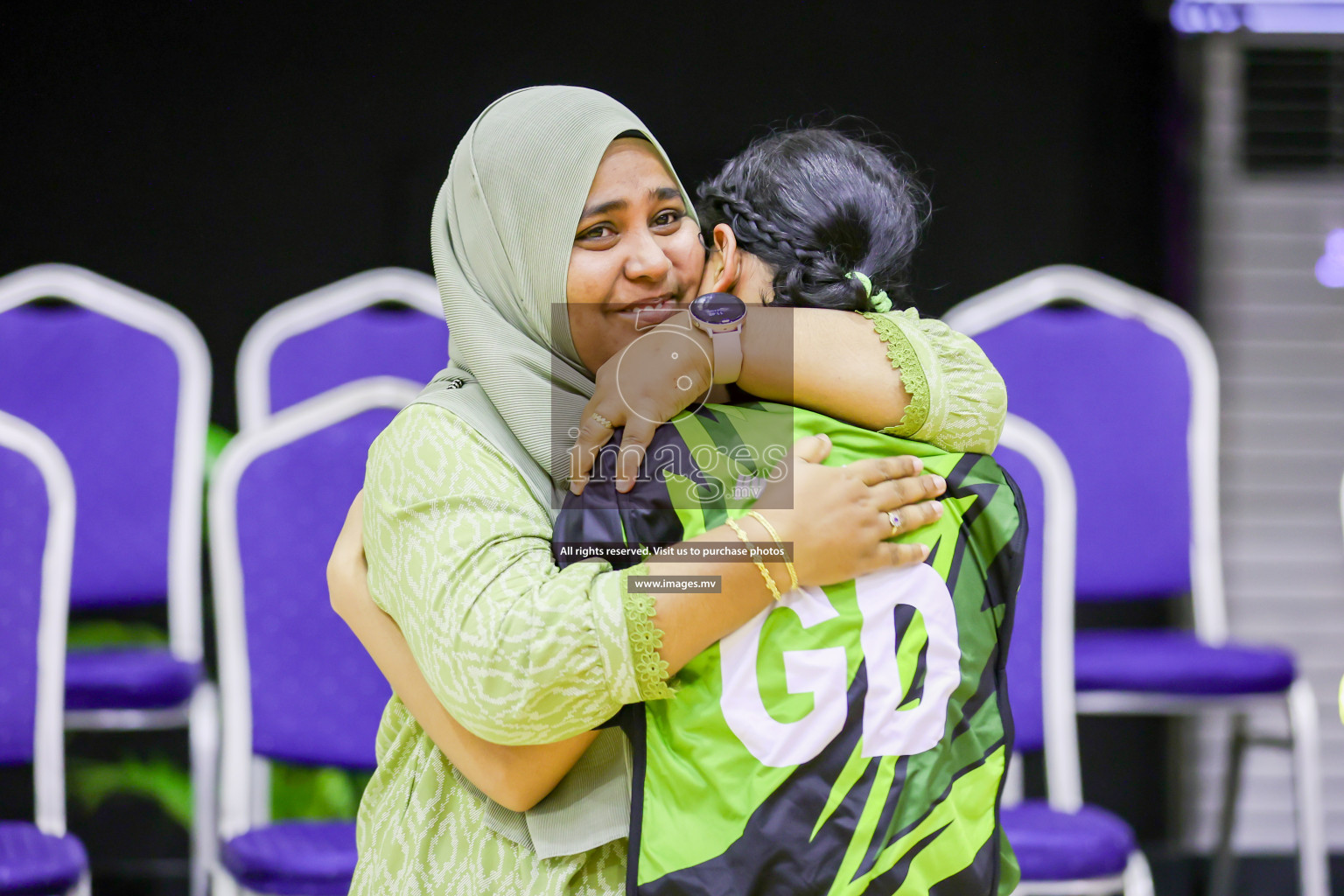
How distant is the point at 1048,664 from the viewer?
194 cm

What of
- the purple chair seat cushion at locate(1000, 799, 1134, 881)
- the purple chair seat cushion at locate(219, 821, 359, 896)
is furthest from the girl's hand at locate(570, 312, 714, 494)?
the purple chair seat cushion at locate(1000, 799, 1134, 881)

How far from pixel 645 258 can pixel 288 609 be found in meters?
0.97

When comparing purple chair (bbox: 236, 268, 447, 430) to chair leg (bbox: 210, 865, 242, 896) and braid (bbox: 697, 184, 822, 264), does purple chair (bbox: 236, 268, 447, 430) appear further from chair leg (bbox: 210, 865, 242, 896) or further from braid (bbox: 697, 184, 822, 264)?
braid (bbox: 697, 184, 822, 264)

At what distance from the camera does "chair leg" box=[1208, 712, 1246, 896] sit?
273 centimetres

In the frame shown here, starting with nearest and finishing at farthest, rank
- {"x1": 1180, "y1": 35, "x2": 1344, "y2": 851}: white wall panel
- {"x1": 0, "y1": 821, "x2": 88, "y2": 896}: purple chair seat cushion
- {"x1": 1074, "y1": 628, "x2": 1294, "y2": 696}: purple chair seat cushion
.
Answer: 1. {"x1": 0, "y1": 821, "x2": 88, "y2": 896}: purple chair seat cushion
2. {"x1": 1074, "y1": 628, "x2": 1294, "y2": 696}: purple chair seat cushion
3. {"x1": 1180, "y1": 35, "x2": 1344, "y2": 851}: white wall panel

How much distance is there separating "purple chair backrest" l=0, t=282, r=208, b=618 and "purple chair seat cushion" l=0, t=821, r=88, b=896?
0.76 meters

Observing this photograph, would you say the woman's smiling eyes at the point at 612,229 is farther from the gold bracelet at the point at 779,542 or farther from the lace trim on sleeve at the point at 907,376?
the gold bracelet at the point at 779,542

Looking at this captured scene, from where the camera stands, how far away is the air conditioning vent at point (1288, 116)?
322cm

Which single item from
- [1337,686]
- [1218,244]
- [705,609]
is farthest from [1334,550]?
[705,609]

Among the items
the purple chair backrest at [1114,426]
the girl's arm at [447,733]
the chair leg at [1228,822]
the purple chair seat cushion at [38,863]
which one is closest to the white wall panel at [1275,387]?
the chair leg at [1228,822]

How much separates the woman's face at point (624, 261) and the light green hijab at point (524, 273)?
19 millimetres

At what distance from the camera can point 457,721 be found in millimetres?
1111

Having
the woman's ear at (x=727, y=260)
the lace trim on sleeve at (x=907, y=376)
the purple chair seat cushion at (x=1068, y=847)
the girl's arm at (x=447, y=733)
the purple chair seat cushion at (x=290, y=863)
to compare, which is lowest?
the purple chair seat cushion at (x=1068, y=847)

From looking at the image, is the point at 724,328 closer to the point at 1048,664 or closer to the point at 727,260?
A: the point at 727,260
